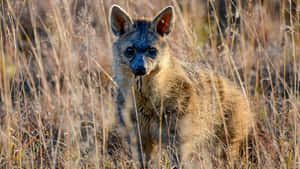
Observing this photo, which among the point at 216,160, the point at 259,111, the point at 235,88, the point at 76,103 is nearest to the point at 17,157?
the point at 76,103

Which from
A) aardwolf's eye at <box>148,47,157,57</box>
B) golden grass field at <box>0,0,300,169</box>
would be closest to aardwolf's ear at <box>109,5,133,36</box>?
golden grass field at <box>0,0,300,169</box>

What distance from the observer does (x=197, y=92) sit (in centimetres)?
460

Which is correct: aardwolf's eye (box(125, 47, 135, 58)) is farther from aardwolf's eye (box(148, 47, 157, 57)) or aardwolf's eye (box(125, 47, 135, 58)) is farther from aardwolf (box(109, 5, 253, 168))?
aardwolf's eye (box(148, 47, 157, 57))

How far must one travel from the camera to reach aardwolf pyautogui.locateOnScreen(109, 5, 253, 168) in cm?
430

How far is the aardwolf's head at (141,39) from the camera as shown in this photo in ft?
14.3

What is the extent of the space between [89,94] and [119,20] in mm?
1171

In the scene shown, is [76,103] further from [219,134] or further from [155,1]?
[155,1]

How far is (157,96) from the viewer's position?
14.4 feet

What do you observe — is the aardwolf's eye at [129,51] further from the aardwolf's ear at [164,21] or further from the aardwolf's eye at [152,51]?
the aardwolf's ear at [164,21]

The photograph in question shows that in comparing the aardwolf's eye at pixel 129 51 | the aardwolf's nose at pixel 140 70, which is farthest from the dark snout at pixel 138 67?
the aardwolf's eye at pixel 129 51

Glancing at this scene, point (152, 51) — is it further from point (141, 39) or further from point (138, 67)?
point (138, 67)

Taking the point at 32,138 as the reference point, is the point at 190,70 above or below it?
above

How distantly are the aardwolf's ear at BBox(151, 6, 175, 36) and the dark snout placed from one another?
2.00 feet

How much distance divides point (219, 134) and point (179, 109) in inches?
32.1
